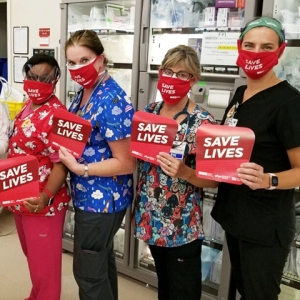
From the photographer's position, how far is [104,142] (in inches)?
67.2

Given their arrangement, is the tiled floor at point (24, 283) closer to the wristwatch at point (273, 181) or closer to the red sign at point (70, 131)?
the red sign at point (70, 131)

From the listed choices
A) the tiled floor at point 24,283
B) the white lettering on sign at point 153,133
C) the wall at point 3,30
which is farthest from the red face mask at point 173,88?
the wall at point 3,30

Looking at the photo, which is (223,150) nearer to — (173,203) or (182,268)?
(173,203)

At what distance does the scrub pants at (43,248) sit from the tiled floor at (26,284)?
677 millimetres

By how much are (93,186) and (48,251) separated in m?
0.47

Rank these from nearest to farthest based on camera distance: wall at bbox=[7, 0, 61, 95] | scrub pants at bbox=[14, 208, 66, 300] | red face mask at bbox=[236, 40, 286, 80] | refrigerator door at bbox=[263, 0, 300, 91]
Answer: red face mask at bbox=[236, 40, 286, 80]
scrub pants at bbox=[14, 208, 66, 300]
refrigerator door at bbox=[263, 0, 300, 91]
wall at bbox=[7, 0, 61, 95]

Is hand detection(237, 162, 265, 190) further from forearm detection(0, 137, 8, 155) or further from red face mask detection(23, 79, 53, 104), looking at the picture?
forearm detection(0, 137, 8, 155)

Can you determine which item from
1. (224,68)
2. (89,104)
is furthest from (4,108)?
(224,68)

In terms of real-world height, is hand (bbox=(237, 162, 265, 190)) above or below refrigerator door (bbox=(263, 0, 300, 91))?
below

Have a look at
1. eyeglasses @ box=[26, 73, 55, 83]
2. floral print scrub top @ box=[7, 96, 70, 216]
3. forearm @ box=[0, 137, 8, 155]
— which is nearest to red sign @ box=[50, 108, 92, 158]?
floral print scrub top @ box=[7, 96, 70, 216]

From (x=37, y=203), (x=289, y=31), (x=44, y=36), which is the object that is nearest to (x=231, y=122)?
(x=289, y=31)

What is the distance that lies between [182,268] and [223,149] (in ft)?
2.30

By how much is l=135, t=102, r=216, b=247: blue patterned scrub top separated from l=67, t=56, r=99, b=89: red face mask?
0.34 m

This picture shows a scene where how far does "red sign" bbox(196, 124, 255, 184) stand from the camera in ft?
4.32
